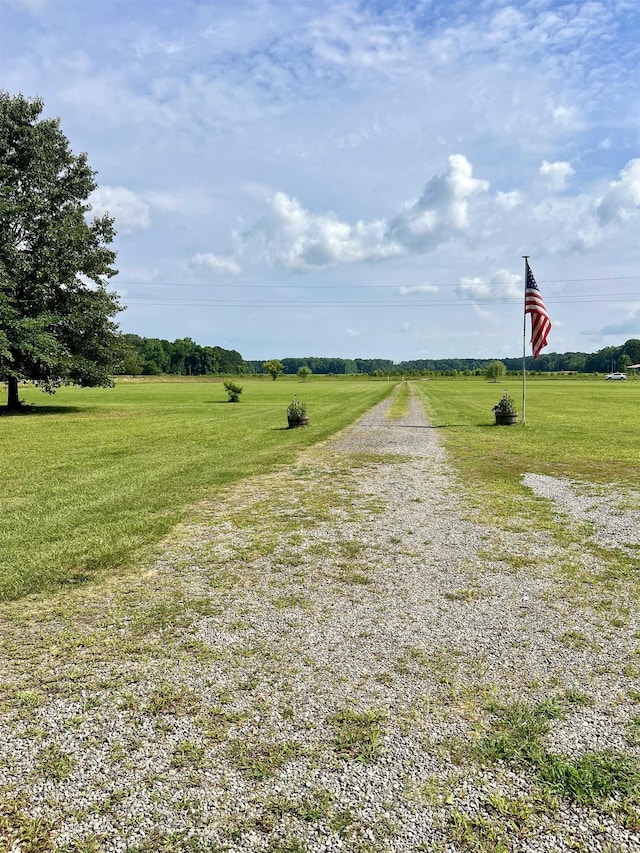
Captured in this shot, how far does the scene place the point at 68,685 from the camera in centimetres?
310

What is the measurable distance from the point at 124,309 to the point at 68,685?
26775 millimetres

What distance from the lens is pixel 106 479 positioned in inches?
361

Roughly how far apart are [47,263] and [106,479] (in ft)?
60.7

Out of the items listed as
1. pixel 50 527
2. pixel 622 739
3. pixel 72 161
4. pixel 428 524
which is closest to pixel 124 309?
pixel 72 161

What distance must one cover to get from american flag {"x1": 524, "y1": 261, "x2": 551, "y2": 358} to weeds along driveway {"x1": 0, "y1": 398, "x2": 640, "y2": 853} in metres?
10.8

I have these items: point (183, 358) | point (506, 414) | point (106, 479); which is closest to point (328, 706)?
point (106, 479)

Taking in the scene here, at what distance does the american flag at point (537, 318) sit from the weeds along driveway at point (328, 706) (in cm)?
1081

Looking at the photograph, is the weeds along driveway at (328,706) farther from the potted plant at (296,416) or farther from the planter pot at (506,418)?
the planter pot at (506,418)

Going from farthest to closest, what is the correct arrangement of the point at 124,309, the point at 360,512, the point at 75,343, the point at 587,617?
the point at 124,309, the point at 75,343, the point at 360,512, the point at 587,617

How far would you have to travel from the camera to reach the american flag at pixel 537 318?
14719 millimetres

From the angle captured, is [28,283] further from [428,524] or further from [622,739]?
[622,739]

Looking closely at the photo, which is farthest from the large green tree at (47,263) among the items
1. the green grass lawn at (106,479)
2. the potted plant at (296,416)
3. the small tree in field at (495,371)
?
the small tree in field at (495,371)

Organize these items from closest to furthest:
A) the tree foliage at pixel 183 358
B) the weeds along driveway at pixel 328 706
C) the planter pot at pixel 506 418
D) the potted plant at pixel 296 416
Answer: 1. the weeds along driveway at pixel 328 706
2. the potted plant at pixel 296 416
3. the planter pot at pixel 506 418
4. the tree foliage at pixel 183 358

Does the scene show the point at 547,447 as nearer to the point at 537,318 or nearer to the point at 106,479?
the point at 537,318
